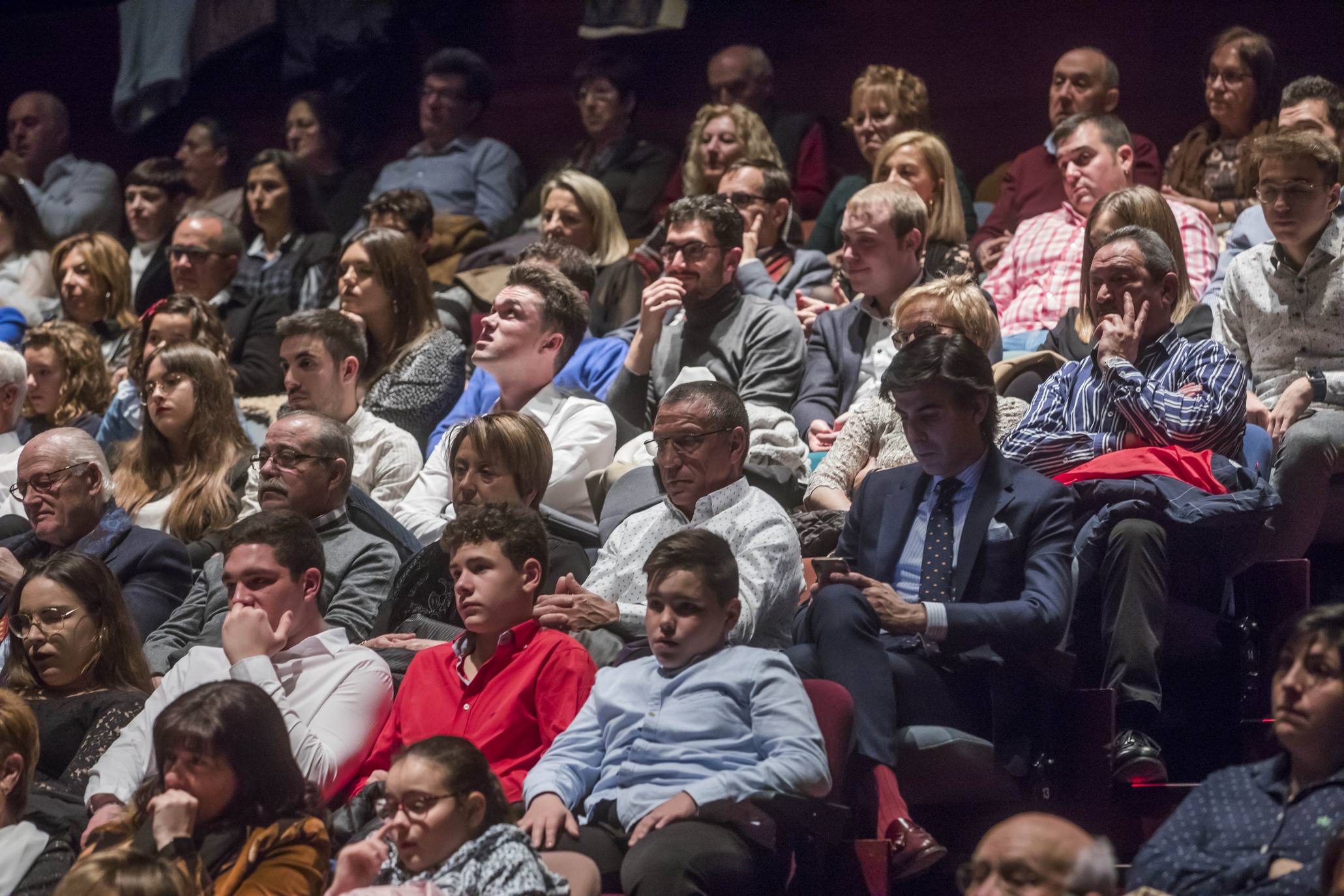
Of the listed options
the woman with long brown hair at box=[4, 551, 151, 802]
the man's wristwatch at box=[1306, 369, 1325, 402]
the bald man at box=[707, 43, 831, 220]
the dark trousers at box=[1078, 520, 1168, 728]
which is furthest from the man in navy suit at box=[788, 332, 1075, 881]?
the bald man at box=[707, 43, 831, 220]

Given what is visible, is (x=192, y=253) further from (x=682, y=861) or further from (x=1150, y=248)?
(x=682, y=861)

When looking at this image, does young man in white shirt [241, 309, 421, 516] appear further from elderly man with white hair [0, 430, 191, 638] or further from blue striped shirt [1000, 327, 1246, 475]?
blue striped shirt [1000, 327, 1246, 475]

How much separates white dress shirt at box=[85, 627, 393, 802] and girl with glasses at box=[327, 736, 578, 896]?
0.39 metres

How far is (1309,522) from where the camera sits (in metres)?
3.53

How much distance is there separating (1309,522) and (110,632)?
2.48m

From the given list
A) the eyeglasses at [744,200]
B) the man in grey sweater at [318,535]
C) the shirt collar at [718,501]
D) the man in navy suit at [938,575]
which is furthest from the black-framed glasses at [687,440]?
the eyeglasses at [744,200]

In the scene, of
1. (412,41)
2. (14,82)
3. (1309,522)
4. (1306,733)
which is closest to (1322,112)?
(1309,522)

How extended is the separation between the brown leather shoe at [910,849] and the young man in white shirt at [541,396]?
56.6 inches

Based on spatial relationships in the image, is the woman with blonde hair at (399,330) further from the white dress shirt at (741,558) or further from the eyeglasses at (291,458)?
the white dress shirt at (741,558)

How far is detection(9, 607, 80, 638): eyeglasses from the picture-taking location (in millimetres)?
A: 3414

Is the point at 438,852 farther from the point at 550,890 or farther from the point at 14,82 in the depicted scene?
the point at 14,82

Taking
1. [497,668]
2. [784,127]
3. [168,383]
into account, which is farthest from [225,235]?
[497,668]

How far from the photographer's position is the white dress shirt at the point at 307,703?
3057 mm

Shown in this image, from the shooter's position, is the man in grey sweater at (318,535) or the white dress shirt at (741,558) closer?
the white dress shirt at (741,558)
